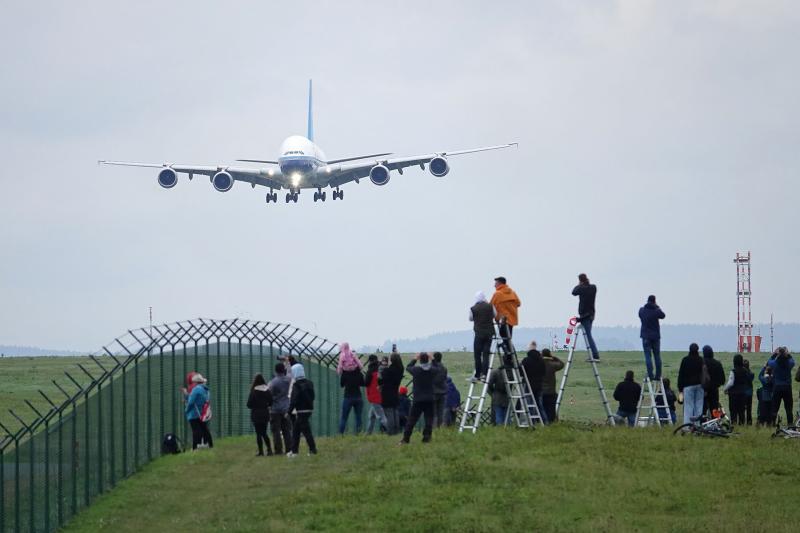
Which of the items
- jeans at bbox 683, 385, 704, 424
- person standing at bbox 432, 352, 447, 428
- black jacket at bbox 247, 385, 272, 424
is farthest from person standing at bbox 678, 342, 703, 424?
black jacket at bbox 247, 385, 272, 424

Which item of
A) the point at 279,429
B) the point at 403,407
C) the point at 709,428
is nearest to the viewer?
the point at 709,428

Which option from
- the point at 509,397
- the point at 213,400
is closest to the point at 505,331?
the point at 509,397

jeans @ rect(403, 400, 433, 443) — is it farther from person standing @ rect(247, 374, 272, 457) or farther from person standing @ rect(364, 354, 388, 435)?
person standing @ rect(364, 354, 388, 435)

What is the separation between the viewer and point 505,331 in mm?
25750

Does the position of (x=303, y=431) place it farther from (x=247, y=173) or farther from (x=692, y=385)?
(x=247, y=173)

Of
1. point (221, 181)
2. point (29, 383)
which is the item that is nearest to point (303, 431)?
point (29, 383)

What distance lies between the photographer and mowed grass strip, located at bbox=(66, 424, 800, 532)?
18.8 metres

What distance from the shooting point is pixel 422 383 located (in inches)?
955

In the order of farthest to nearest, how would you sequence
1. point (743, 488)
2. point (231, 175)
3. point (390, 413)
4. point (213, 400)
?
point (231, 175), point (213, 400), point (390, 413), point (743, 488)

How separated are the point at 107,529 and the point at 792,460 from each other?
11231 millimetres

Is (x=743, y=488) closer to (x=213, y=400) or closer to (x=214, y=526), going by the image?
(x=214, y=526)

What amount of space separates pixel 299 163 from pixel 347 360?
46997mm

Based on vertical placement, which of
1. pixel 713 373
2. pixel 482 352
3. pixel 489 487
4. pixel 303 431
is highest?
pixel 482 352

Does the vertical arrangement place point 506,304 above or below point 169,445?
above
